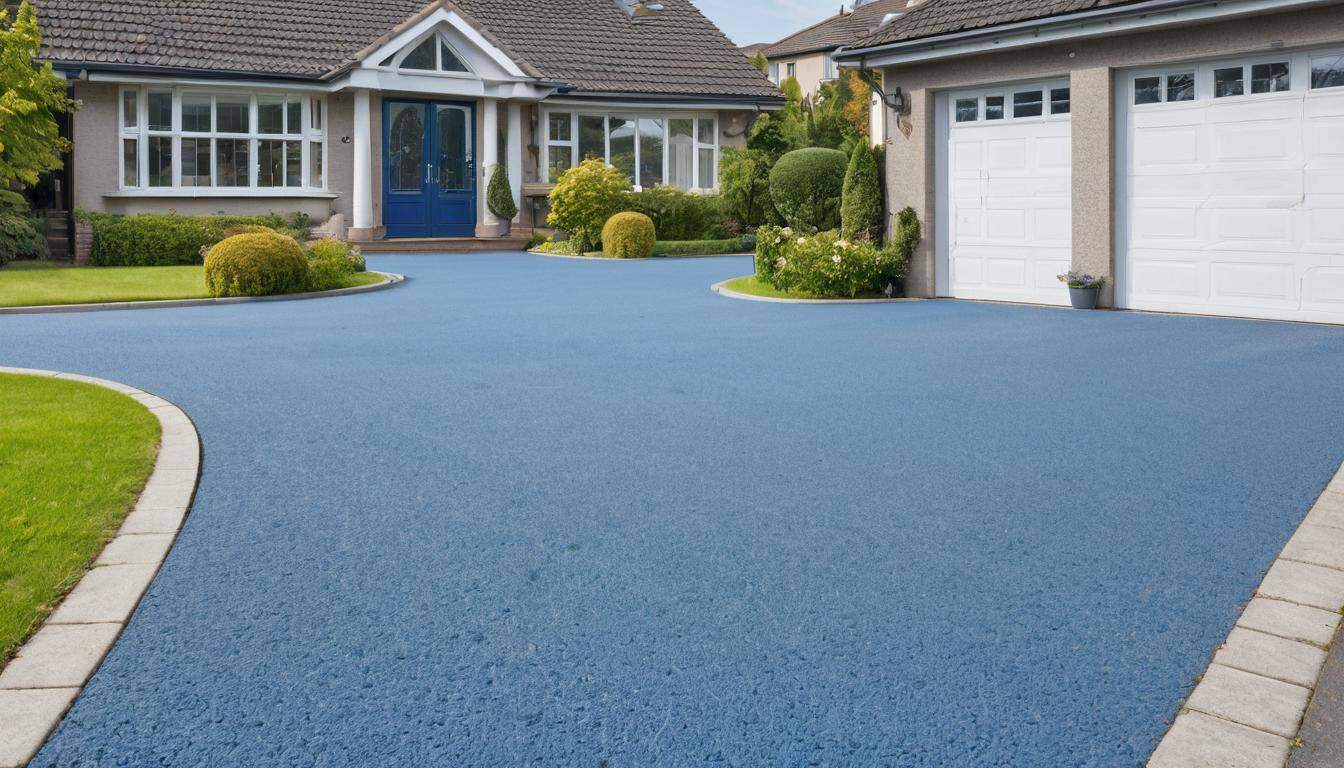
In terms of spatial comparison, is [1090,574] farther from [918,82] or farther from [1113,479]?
[918,82]

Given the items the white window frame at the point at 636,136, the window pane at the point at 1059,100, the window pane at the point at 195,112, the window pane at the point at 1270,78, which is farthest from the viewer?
the white window frame at the point at 636,136

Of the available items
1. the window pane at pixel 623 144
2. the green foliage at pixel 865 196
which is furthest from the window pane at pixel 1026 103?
the window pane at pixel 623 144

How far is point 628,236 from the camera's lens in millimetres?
23672

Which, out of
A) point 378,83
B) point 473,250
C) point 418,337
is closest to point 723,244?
point 473,250

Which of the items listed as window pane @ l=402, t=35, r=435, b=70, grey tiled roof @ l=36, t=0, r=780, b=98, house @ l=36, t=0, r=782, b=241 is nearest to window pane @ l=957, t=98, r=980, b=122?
house @ l=36, t=0, r=782, b=241

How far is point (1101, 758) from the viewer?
304 centimetres

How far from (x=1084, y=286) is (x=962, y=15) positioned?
3.69 m

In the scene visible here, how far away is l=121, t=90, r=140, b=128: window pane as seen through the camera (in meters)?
23.5

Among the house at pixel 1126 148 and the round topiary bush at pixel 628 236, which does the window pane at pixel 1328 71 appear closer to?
the house at pixel 1126 148

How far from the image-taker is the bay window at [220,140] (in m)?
23.6

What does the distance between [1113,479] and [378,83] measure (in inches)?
847

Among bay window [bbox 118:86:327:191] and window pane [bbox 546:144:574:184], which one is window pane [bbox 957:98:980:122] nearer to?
window pane [bbox 546:144:574:184]

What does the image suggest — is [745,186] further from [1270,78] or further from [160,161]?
[1270,78]

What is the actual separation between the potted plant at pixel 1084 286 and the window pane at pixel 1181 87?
2083 mm
